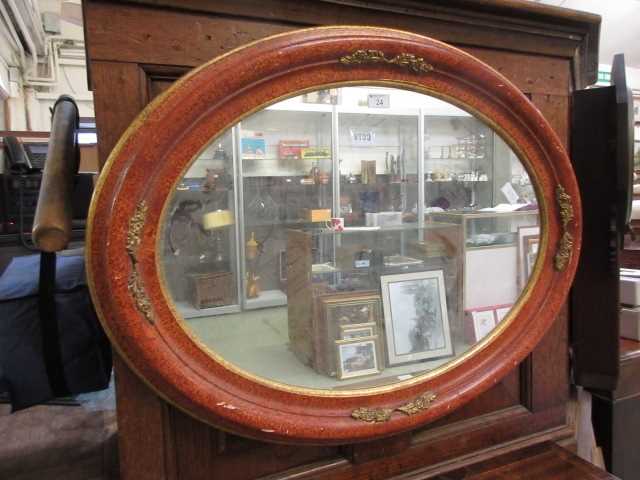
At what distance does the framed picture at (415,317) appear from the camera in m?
0.69

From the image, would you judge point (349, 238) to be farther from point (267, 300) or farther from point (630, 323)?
point (630, 323)

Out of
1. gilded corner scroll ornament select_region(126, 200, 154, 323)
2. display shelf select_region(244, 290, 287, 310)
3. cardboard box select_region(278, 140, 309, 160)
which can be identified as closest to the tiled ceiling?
cardboard box select_region(278, 140, 309, 160)

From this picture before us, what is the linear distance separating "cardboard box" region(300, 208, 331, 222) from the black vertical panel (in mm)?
455

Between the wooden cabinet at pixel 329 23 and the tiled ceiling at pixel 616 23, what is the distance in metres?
2.46

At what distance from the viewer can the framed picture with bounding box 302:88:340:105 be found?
0.58 m

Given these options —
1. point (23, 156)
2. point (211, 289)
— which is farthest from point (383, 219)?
point (23, 156)

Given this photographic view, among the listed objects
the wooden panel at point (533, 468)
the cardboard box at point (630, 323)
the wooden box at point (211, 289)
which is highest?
the wooden box at point (211, 289)

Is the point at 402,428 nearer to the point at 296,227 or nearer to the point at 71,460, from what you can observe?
the point at 296,227

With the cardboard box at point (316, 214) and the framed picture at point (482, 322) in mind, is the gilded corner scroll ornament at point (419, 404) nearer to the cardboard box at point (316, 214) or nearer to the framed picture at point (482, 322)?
the framed picture at point (482, 322)

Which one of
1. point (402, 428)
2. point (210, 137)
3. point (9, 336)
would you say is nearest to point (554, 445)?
point (402, 428)

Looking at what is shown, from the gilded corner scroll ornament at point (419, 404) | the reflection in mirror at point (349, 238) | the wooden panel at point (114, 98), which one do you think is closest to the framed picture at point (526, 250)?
the reflection in mirror at point (349, 238)

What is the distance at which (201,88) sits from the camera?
0.50 meters

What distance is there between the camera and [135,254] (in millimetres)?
494

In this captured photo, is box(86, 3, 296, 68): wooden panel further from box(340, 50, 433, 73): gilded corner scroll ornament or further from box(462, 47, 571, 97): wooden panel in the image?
box(462, 47, 571, 97): wooden panel
